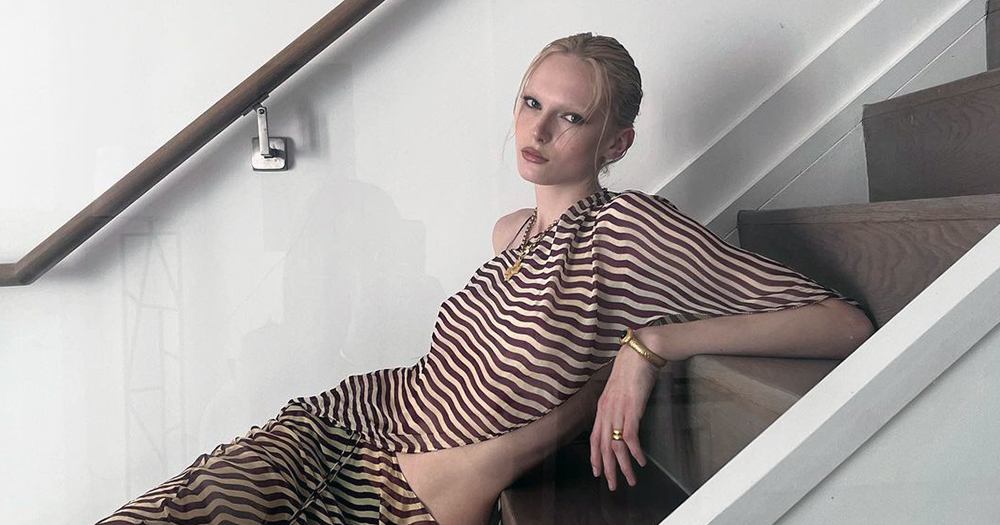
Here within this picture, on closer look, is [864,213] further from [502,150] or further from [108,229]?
[108,229]

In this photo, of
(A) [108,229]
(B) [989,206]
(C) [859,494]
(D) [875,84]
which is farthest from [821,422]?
(A) [108,229]

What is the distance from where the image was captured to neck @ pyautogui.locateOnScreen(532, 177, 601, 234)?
0.76 metres

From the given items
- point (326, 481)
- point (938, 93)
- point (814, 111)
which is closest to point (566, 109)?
A: point (814, 111)

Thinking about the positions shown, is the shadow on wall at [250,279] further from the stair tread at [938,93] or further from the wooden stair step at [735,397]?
the stair tread at [938,93]

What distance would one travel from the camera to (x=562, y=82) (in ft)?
2.46

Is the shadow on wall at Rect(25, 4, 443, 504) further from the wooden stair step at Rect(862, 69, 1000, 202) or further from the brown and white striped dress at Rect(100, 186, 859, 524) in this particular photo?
the wooden stair step at Rect(862, 69, 1000, 202)

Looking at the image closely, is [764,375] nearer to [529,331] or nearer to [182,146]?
[529,331]

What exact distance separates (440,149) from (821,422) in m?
0.39

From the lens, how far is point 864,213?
731 mm

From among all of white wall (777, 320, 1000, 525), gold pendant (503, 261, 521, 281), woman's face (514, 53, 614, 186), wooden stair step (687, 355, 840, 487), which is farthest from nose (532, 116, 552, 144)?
white wall (777, 320, 1000, 525)

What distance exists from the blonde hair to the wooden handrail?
0.60 ft

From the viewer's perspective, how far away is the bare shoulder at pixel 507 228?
2.49 ft

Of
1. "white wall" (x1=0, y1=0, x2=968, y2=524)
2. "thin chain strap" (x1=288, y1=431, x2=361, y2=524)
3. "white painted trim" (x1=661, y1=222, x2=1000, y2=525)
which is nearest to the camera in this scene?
"white painted trim" (x1=661, y1=222, x2=1000, y2=525)

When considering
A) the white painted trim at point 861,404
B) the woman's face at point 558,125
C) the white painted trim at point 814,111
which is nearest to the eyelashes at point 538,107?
the woman's face at point 558,125
